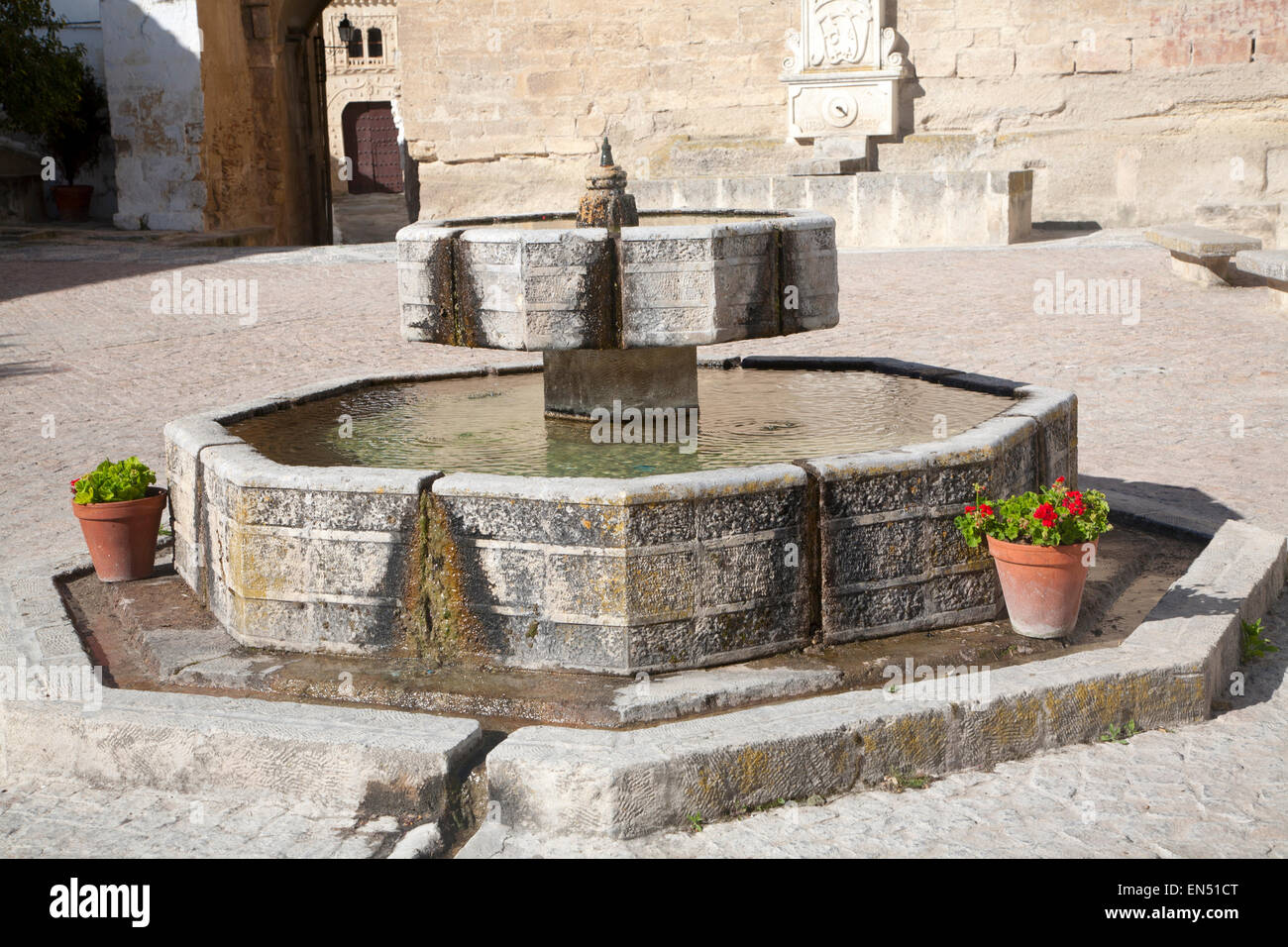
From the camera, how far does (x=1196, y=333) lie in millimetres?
9695

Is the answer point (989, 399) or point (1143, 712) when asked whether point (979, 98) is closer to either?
point (989, 399)

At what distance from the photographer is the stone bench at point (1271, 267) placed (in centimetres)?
984

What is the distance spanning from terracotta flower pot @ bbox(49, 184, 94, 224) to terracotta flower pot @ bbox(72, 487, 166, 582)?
15.3 metres

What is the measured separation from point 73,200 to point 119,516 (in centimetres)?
1553

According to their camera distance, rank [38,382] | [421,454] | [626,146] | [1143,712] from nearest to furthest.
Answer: [1143,712] → [421,454] → [38,382] → [626,146]

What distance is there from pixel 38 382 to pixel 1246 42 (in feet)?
41.7

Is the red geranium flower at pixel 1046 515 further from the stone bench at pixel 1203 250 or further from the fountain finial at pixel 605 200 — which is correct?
the stone bench at pixel 1203 250

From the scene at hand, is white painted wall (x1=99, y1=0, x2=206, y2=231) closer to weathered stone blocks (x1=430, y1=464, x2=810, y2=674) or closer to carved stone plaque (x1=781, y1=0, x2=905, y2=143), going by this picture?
carved stone plaque (x1=781, y1=0, x2=905, y2=143)

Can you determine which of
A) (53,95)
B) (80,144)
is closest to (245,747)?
(53,95)

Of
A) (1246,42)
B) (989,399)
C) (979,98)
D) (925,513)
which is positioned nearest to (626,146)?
(979,98)

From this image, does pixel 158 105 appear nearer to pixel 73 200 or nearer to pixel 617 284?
pixel 73 200

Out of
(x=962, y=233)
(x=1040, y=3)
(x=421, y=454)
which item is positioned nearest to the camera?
(x=421, y=454)

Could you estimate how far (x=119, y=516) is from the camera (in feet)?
16.1

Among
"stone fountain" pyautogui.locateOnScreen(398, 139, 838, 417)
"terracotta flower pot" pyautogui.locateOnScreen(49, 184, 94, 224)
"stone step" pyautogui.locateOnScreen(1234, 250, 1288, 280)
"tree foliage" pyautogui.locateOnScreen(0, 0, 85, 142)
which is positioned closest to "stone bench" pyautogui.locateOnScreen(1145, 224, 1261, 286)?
"stone step" pyautogui.locateOnScreen(1234, 250, 1288, 280)
